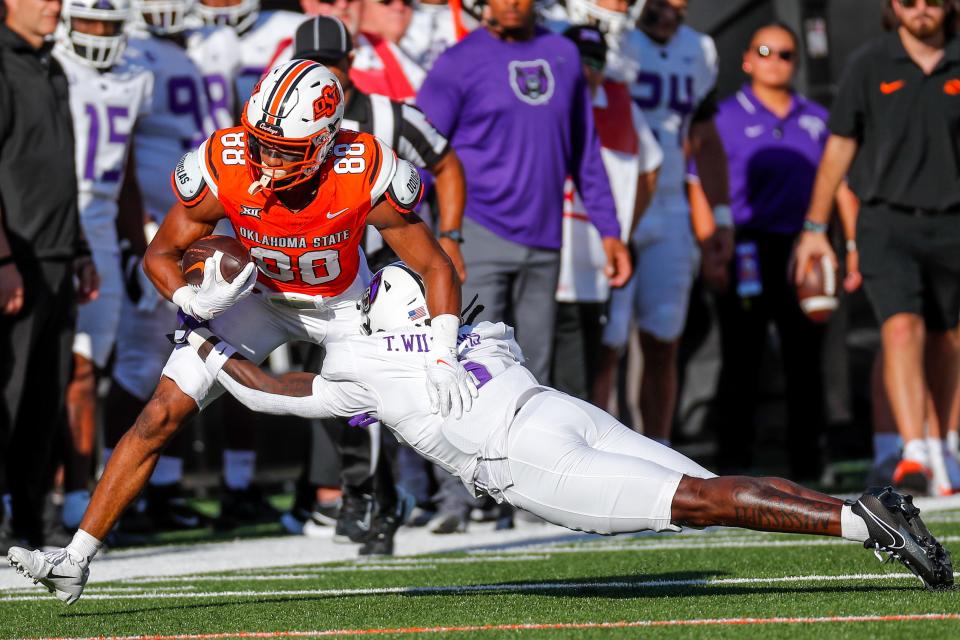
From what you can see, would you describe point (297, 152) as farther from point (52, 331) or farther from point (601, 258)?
point (601, 258)

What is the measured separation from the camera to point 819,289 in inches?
348

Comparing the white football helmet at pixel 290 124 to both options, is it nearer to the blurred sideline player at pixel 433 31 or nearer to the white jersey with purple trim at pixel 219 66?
the white jersey with purple trim at pixel 219 66

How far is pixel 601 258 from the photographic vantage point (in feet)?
27.1

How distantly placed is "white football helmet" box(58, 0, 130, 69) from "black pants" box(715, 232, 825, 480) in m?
3.59

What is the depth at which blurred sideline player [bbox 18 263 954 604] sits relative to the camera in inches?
173

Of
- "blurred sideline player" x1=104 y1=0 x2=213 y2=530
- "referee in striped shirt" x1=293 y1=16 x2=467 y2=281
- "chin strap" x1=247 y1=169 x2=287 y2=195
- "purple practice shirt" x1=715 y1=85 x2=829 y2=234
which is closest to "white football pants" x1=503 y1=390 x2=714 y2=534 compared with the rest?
"chin strap" x1=247 y1=169 x2=287 y2=195

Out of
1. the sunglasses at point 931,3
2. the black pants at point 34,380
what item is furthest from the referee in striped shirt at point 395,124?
the sunglasses at point 931,3

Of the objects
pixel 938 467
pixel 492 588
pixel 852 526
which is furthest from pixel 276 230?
pixel 938 467

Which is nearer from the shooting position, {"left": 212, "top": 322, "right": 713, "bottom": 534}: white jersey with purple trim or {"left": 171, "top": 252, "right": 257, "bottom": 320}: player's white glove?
{"left": 212, "top": 322, "right": 713, "bottom": 534}: white jersey with purple trim

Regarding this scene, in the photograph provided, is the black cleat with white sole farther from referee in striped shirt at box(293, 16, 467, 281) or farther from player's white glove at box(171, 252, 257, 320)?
referee in striped shirt at box(293, 16, 467, 281)

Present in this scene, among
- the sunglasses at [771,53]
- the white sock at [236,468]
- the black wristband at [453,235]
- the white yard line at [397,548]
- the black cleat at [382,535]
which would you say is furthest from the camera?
the sunglasses at [771,53]

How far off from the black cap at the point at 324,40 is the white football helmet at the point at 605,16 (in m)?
1.96

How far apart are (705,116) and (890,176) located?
1.14 meters

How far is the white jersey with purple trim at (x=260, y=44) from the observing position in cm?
873
